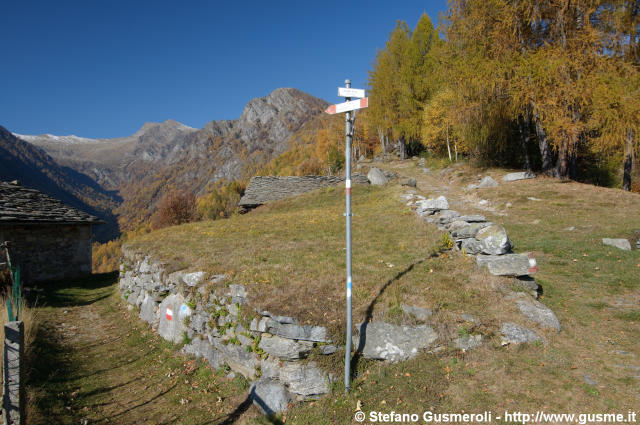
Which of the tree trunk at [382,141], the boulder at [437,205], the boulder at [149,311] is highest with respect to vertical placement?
the tree trunk at [382,141]

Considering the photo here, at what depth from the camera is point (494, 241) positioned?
6938mm

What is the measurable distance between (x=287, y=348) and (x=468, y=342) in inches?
114

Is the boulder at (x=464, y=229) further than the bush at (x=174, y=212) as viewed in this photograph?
No

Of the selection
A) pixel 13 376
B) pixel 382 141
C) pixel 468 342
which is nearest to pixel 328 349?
pixel 468 342

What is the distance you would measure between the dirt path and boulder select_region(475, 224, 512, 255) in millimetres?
5787

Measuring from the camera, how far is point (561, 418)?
3.64m

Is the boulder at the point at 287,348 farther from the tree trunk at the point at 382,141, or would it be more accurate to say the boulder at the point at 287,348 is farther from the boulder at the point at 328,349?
the tree trunk at the point at 382,141

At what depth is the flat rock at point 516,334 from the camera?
196 inches

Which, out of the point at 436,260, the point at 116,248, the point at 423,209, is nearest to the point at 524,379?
the point at 436,260

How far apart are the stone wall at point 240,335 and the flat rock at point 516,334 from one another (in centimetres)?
280

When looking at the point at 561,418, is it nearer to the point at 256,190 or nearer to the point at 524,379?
the point at 524,379

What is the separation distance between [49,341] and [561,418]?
415 inches

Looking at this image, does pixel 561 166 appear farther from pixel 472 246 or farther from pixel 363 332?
pixel 363 332

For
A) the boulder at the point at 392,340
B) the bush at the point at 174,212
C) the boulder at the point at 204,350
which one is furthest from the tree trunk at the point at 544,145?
the bush at the point at 174,212
